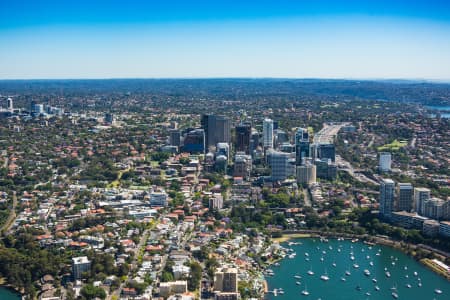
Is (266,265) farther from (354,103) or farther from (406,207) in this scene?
(354,103)

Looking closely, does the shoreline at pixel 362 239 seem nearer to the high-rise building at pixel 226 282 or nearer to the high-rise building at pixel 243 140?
the high-rise building at pixel 226 282

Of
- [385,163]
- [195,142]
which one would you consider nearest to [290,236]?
[385,163]

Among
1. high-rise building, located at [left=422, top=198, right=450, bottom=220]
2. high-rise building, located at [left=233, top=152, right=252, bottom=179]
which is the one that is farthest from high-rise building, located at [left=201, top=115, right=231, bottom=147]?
high-rise building, located at [left=422, top=198, right=450, bottom=220]

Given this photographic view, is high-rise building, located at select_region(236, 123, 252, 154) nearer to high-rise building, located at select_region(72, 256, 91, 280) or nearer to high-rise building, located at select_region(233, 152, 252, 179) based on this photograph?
high-rise building, located at select_region(233, 152, 252, 179)

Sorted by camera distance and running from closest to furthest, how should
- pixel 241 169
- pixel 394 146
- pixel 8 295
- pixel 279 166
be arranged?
1. pixel 8 295
2. pixel 279 166
3. pixel 241 169
4. pixel 394 146

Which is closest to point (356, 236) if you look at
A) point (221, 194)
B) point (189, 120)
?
point (221, 194)

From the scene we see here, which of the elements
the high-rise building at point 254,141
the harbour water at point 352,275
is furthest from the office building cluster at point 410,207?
the high-rise building at point 254,141

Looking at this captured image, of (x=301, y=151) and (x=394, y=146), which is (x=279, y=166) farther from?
(x=394, y=146)
